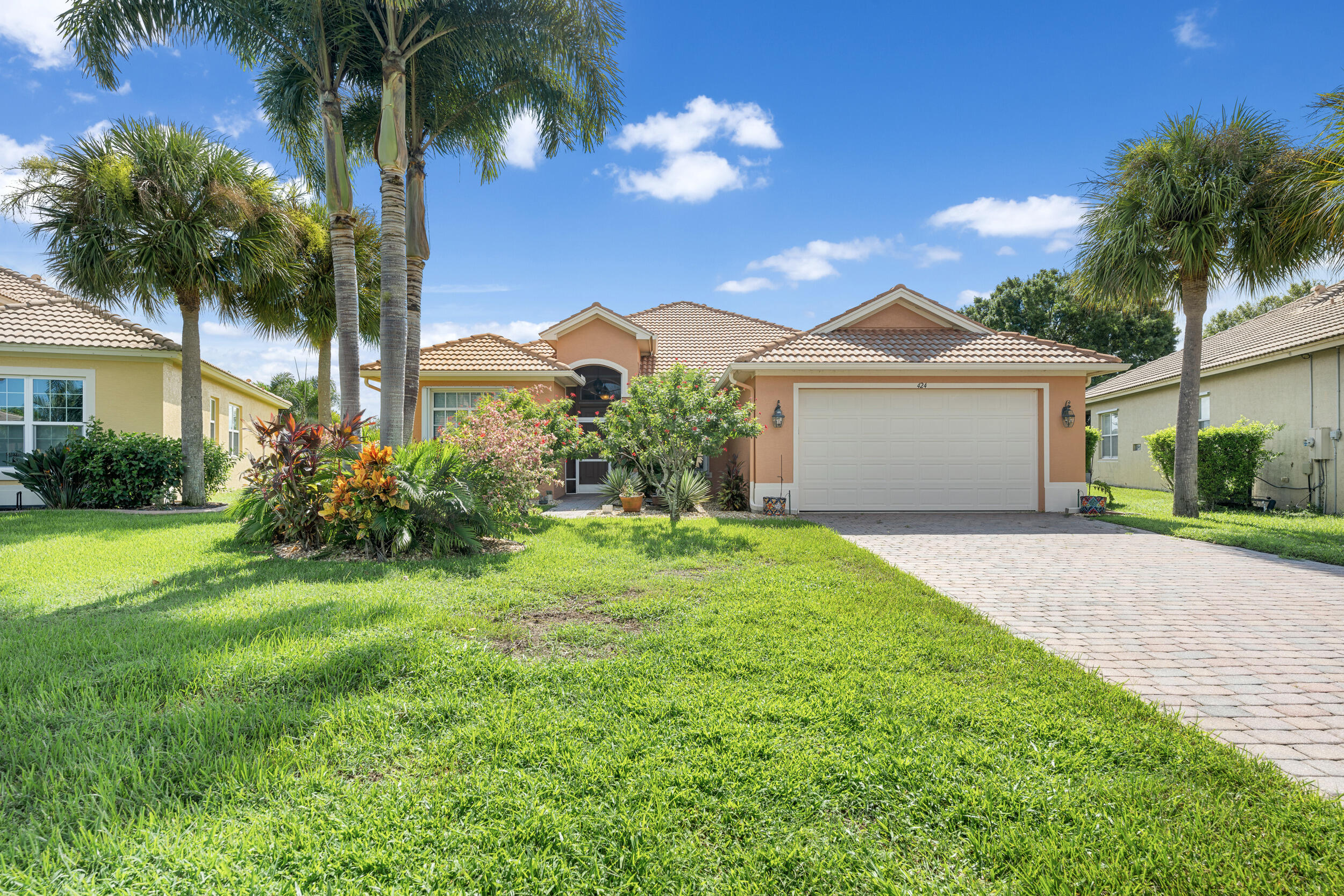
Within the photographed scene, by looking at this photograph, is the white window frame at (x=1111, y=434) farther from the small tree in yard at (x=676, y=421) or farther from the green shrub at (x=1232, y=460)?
the small tree in yard at (x=676, y=421)

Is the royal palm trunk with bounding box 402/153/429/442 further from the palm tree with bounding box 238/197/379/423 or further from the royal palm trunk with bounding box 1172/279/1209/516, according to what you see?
the royal palm trunk with bounding box 1172/279/1209/516

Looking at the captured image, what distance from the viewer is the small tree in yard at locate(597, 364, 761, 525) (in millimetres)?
11195

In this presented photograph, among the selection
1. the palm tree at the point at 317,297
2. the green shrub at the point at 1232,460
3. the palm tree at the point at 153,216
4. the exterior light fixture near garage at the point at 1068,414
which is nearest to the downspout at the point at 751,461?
the exterior light fixture near garage at the point at 1068,414

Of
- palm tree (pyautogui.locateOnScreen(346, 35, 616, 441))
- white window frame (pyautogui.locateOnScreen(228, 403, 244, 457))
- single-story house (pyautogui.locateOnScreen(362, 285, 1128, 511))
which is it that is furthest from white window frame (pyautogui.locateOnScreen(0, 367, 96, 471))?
single-story house (pyautogui.locateOnScreen(362, 285, 1128, 511))

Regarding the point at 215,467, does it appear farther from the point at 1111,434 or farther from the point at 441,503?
the point at 1111,434

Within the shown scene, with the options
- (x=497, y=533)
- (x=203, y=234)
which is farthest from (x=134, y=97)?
(x=497, y=533)

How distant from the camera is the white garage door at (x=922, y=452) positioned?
42.8 ft

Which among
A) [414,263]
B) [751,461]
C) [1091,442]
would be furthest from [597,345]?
[1091,442]

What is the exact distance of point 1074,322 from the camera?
3347cm

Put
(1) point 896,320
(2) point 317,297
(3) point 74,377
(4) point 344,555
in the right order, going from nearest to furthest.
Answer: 1. (4) point 344,555
2. (3) point 74,377
3. (1) point 896,320
4. (2) point 317,297

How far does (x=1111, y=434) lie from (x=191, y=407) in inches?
1105

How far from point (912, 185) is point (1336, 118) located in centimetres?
756

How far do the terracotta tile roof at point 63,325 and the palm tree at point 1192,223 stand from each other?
20974 millimetres

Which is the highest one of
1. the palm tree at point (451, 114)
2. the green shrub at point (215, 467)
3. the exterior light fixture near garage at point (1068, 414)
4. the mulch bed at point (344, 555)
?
the palm tree at point (451, 114)
